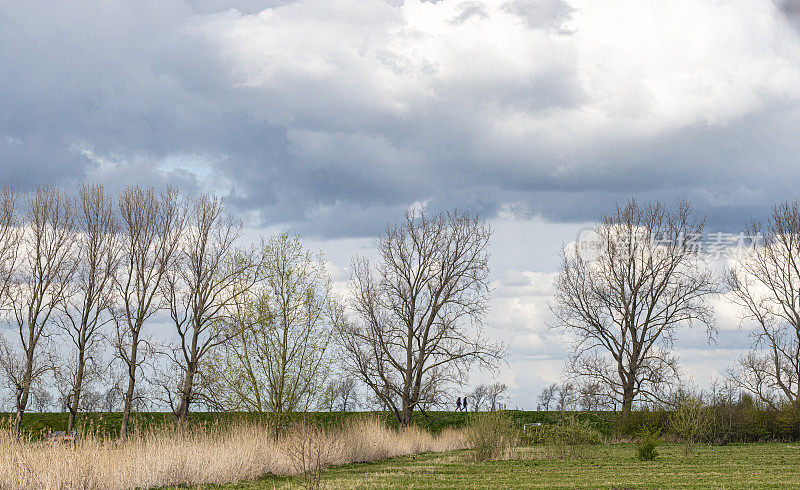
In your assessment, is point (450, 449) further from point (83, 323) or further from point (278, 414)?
point (83, 323)

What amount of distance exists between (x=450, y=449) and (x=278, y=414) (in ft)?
37.0

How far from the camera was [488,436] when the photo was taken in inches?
923

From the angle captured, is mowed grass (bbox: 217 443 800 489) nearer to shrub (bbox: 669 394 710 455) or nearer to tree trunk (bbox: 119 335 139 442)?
shrub (bbox: 669 394 710 455)

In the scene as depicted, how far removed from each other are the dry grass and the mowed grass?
782mm

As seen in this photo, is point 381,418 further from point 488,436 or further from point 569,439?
point 488,436

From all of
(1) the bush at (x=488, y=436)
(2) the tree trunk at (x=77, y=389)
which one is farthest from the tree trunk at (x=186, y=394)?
(1) the bush at (x=488, y=436)

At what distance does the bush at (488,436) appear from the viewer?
23.4 m

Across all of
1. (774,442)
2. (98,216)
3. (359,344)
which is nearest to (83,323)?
(98,216)

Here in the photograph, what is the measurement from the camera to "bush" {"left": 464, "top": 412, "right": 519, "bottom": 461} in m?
23.4

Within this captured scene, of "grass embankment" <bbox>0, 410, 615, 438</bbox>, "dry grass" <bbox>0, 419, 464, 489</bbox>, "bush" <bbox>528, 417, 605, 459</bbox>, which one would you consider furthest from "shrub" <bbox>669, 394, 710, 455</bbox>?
"dry grass" <bbox>0, 419, 464, 489</bbox>

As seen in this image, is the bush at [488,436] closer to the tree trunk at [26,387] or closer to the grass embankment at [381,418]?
the grass embankment at [381,418]

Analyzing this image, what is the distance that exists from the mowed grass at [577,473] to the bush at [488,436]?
1.86 ft

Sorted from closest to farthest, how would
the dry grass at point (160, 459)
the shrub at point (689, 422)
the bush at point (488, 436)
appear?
1. the dry grass at point (160, 459)
2. the bush at point (488, 436)
3. the shrub at point (689, 422)

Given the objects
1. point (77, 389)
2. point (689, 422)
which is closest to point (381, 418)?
point (77, 389)
